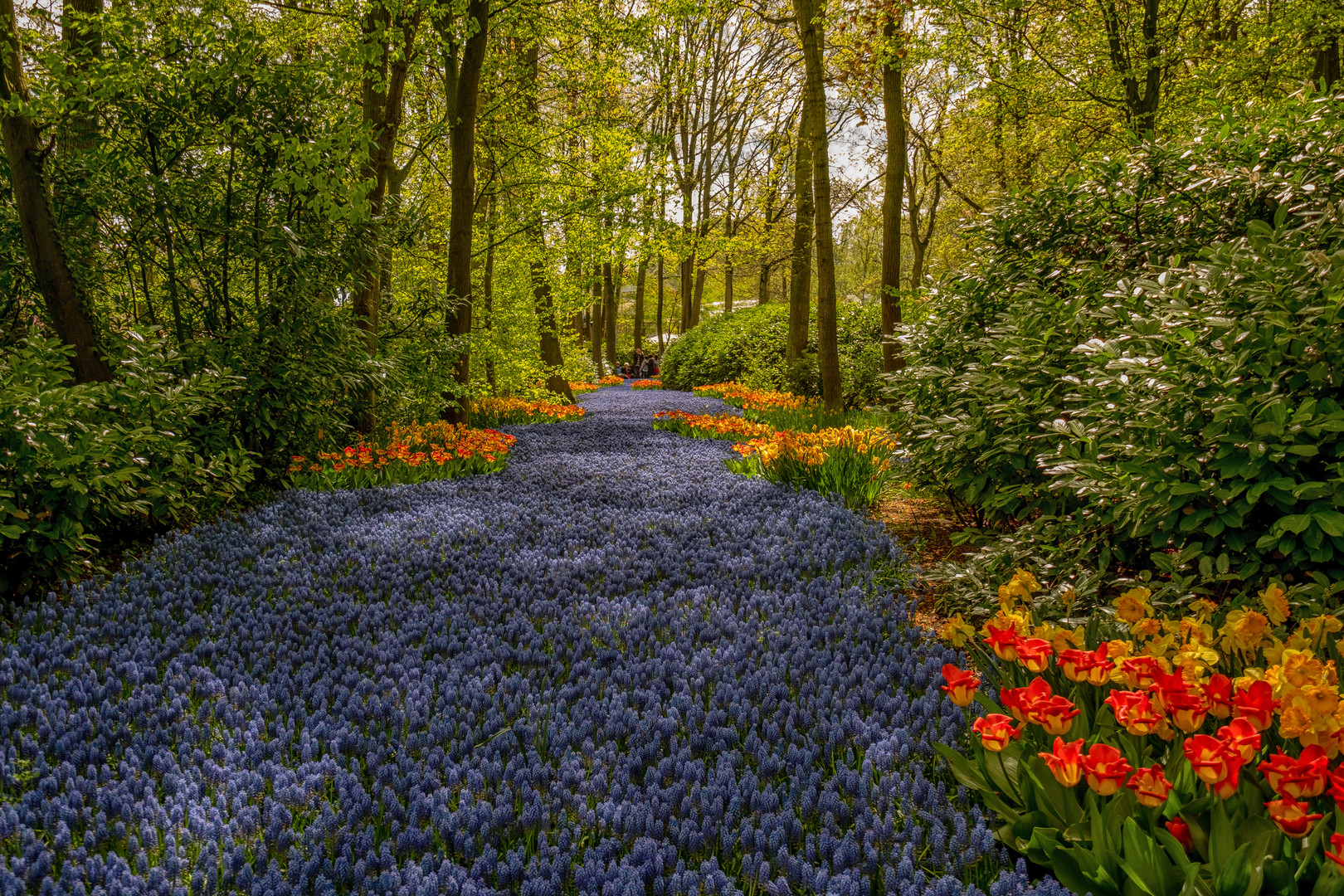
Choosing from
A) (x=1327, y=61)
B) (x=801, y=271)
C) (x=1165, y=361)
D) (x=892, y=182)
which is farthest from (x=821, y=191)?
(x=1327, y=61)

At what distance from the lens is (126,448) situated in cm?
370

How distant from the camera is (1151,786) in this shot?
1527 millimetres

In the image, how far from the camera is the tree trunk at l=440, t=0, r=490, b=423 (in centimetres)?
830

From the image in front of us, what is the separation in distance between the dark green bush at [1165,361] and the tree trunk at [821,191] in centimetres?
516

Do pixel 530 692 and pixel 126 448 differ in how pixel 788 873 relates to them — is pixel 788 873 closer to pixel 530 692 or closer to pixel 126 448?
pixel 530 692

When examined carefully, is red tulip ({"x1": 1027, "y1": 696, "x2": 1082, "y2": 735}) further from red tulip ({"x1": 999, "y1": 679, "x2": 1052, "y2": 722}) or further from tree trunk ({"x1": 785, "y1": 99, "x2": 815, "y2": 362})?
tree trunk ({"x1": 785, "y1": 99, "x2": 815, "y2": 362})

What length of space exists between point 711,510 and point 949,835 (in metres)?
3.60

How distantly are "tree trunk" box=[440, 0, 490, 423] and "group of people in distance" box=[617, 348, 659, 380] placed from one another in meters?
22.6

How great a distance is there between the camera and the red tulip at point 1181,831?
163 centimetres

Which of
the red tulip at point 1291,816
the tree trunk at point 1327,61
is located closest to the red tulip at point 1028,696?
the red tulip at point 1291,816

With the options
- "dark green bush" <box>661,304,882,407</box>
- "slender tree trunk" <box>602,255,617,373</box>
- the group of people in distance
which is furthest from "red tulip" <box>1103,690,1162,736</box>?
the group of people in distance

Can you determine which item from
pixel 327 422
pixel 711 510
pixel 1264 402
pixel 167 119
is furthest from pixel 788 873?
pixel 167 119

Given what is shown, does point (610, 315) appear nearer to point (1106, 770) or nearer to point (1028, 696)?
point (1028, 696)

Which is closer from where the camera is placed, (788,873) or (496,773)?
(788,873)
